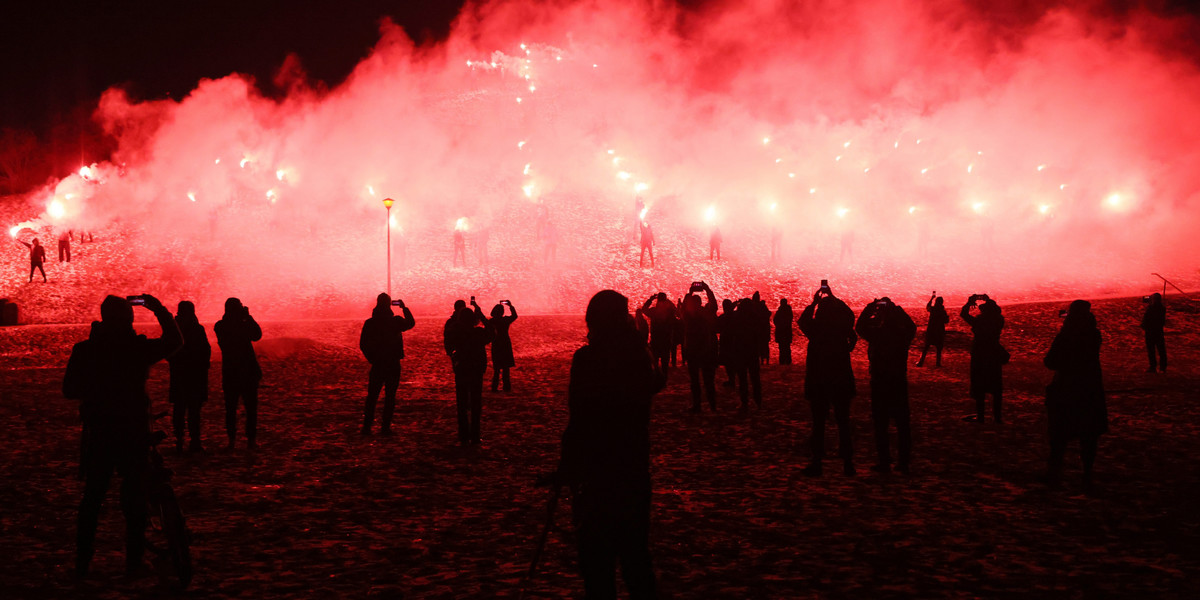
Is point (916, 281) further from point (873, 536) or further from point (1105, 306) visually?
point (873, 536)

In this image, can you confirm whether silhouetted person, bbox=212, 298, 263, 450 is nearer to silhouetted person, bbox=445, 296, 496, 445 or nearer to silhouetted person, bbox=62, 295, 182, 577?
silhouetted person, bbox=445, 296, 496, 445

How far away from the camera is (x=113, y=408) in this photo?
574 cm

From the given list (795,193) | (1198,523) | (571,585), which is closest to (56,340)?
(571,585)

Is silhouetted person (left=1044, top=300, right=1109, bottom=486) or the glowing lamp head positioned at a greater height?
the glowing lamp head

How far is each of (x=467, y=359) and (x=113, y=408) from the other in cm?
546

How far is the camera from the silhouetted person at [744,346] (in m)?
13.6

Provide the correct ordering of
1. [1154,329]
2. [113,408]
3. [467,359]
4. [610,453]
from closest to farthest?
[610,453]
[113,408]
[467,359]
[1154,329]

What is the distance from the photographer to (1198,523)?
7.20m

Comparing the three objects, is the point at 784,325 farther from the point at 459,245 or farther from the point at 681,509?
the point at 459,245

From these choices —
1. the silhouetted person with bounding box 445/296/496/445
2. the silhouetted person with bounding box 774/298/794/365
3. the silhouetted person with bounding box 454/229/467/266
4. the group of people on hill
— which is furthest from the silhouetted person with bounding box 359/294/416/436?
the group of people on hill

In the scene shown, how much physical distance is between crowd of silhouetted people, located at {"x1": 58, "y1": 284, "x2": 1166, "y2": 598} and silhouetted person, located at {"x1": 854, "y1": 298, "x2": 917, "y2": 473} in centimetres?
1

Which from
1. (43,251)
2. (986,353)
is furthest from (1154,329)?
(43,251)

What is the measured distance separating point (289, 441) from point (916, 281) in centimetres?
3055

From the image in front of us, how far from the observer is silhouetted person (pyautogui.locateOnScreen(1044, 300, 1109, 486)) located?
26.7 feet
